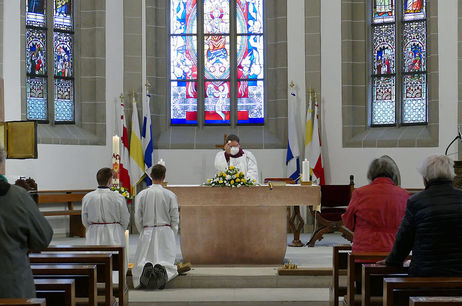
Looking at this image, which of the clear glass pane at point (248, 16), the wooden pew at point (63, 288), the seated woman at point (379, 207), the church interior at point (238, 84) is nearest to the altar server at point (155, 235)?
the seated woman at point (379, 207)

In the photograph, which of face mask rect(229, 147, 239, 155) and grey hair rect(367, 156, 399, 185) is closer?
grey hair rect(367, 156, 399, 185)

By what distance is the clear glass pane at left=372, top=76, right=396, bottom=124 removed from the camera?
1421 cm

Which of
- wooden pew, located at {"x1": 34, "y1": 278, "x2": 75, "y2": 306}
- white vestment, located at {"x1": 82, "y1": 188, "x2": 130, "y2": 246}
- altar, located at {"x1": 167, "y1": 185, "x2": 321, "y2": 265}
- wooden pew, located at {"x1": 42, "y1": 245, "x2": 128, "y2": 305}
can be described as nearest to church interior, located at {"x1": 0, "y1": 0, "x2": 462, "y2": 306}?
altar, located at {"x1": 167, "y1": 185, "x2": 321, "y2": 265}

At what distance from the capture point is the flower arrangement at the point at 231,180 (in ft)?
30.8

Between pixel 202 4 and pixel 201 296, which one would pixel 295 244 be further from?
pixel 202 4

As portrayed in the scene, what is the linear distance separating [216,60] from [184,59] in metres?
0.64

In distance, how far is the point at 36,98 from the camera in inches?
543

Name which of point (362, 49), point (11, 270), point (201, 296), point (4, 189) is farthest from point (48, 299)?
point (362, 49)

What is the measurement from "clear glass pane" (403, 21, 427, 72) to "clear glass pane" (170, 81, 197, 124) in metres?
4.17

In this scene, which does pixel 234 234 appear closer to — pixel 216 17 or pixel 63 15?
pixel 216 17

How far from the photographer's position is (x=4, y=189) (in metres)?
3.89

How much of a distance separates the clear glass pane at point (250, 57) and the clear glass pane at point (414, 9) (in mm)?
2855

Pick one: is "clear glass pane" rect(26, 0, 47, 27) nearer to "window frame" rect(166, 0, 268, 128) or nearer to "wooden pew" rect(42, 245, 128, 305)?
"window frame" rect(166, 0, 268, 128)

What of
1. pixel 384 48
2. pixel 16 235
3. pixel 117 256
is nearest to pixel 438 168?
pixel 16 235
